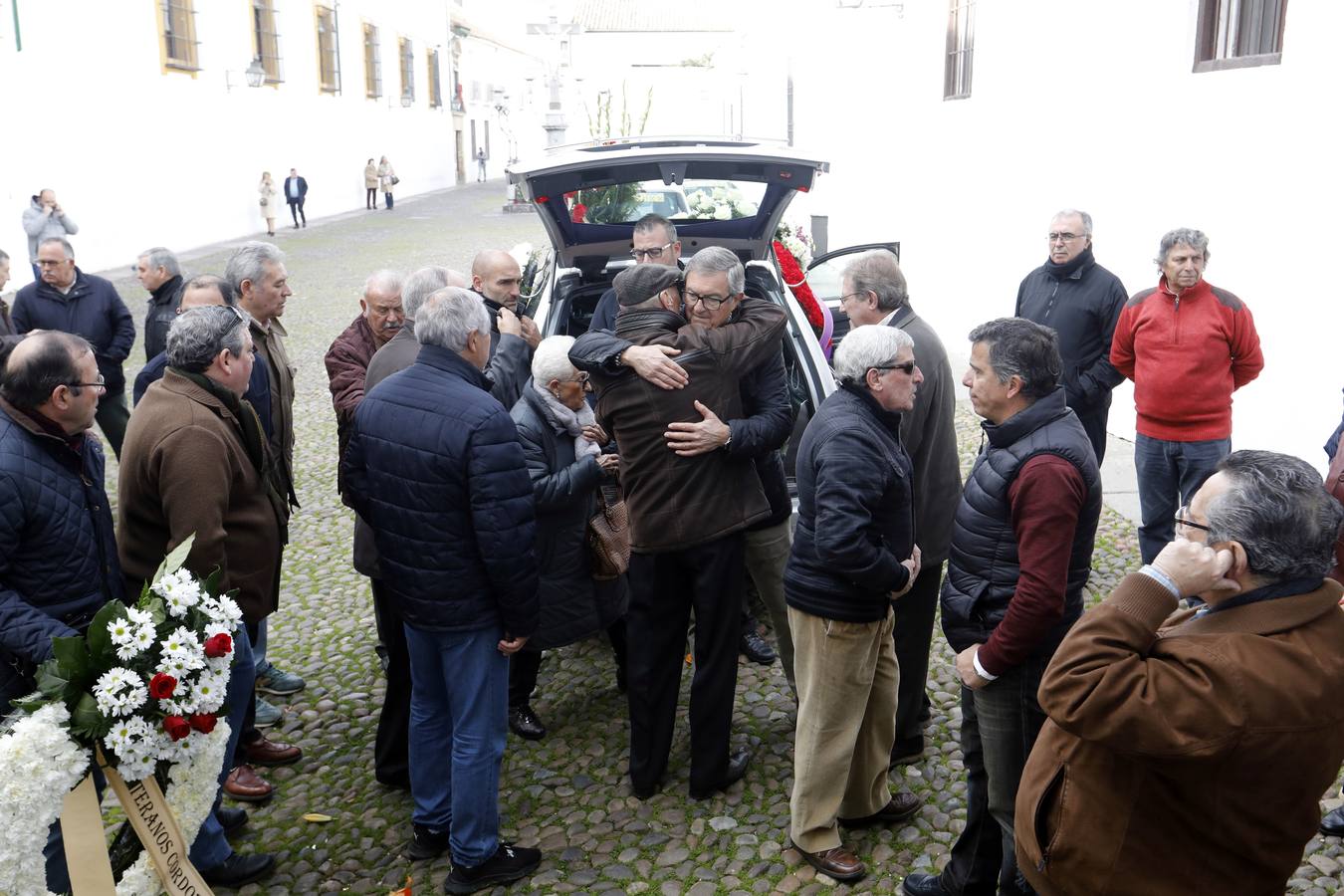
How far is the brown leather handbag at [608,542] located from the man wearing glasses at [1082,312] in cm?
266

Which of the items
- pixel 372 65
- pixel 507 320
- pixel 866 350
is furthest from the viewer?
pixel 372 65

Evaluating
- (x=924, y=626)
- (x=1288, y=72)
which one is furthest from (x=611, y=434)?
(x=1288, y=72)

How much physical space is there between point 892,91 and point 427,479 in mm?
12156

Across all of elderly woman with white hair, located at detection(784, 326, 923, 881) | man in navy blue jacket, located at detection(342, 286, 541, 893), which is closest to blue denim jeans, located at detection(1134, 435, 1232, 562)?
elderly woman with white hair, located at detection(784, 326, 923, 881)

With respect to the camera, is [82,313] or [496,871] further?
[82,313]

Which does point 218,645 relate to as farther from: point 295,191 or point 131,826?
point 295,191

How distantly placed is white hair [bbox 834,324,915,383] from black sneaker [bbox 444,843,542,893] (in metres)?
1.84

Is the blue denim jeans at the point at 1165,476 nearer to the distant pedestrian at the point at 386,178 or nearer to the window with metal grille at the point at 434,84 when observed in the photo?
the distant pedestrian at the point at 386,178

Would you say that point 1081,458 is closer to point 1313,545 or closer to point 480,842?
point 1313,545

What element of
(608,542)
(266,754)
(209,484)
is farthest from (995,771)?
(266,754)

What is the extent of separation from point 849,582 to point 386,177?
105 feet

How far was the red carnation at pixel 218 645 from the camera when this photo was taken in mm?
2719

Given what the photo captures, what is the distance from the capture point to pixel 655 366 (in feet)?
11.9

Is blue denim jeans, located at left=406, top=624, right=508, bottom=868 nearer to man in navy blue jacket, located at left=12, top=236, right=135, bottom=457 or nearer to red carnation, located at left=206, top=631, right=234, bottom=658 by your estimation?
red carnation, located at left=206, top=631, right=234, bottom=658
